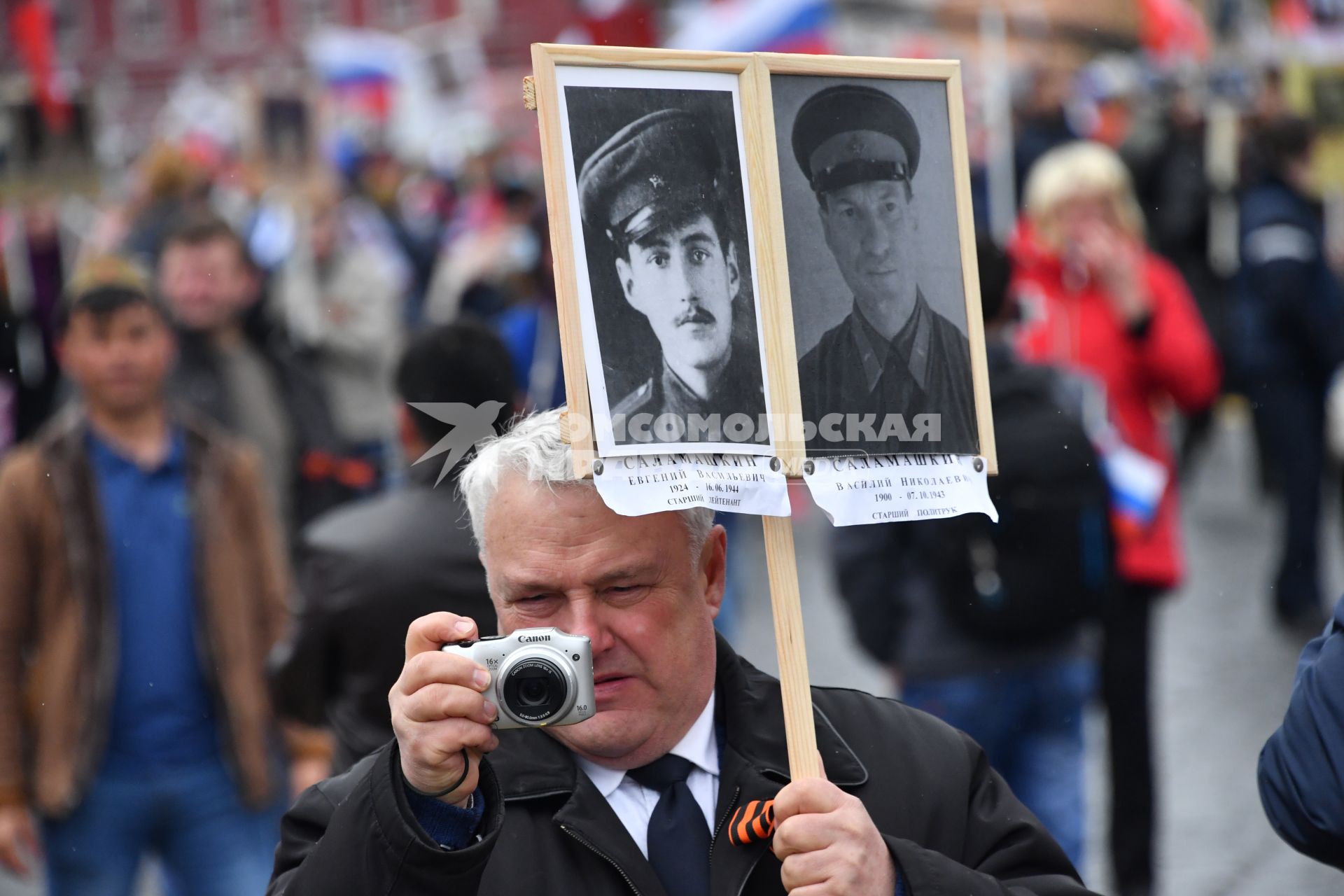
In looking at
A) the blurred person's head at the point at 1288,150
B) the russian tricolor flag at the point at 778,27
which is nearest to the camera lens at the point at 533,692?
the blurred person's head at the point at 1288,150

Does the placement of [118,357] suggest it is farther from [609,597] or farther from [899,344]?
[899,344]

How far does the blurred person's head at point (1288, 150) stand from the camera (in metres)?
8.62

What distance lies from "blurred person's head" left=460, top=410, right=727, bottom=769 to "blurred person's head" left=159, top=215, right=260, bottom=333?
4.36 metres

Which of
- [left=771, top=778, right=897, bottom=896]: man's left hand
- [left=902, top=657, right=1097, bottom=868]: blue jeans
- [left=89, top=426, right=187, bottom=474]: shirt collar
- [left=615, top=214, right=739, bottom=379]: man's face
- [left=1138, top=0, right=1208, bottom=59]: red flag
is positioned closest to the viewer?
[left=771, top=778, right=897, bottom=896]: man's left hand

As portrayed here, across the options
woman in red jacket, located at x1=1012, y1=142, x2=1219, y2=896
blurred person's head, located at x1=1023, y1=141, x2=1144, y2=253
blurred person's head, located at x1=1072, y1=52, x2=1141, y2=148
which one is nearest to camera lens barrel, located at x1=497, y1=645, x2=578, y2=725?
woman in red jacket, located at x1=1012, y1=142, x2=1219, y2=896

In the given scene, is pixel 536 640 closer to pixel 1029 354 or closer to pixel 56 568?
pixel 56 568

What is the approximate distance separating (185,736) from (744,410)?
106 inches

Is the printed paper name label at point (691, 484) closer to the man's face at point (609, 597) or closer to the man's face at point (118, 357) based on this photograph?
the man's face at point (609, 597)

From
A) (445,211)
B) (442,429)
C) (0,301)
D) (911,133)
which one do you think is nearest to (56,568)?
(442,429)

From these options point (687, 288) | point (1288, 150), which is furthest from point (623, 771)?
point (1288, 150)

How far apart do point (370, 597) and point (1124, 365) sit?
2825 millimetres

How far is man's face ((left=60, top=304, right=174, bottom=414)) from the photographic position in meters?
4.60

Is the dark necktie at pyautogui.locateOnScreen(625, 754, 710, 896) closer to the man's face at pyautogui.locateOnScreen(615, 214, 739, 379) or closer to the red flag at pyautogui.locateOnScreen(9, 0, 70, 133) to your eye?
the man's face at pyautogui.locateOnScreen(615, 214, 739, 379)

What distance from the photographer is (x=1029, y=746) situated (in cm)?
480
